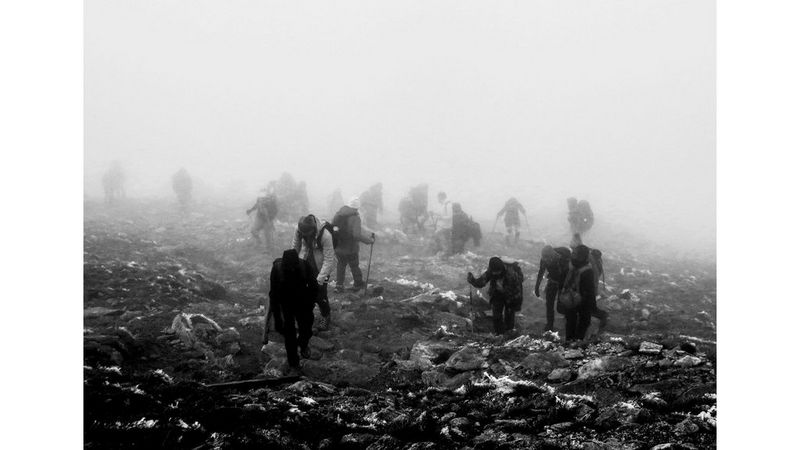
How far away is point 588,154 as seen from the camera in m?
123

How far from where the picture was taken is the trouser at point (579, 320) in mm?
7664

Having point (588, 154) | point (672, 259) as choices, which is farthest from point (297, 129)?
point (672, 259)

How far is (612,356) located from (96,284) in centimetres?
1090

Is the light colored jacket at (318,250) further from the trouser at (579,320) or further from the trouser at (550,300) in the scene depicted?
the trouser at (550,300)

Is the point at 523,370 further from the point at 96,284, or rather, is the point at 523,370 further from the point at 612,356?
the point at 96,284

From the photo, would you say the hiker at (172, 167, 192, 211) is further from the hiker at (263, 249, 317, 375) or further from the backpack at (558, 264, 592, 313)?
the backpack at (558, 264, 592, 313)

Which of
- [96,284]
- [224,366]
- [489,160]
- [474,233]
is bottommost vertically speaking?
[224,366]

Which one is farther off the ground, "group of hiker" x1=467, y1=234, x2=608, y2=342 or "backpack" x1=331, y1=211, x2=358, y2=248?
"backpack" x1=331, y1=211, x2=358, y2=248

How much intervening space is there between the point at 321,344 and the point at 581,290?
4.71 m

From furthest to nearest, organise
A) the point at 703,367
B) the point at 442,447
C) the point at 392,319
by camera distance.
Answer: the point at 392,319, the point at 703,367, the point at 442,447

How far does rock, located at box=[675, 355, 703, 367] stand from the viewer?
5656mm

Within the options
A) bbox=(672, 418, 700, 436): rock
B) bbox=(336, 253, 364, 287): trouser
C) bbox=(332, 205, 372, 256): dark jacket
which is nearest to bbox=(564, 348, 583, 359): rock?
bbox=(672, 418, 700, 436): rock

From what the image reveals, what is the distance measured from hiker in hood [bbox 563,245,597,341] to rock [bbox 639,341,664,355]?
118cm

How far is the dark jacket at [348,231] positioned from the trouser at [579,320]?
16.3 feet
